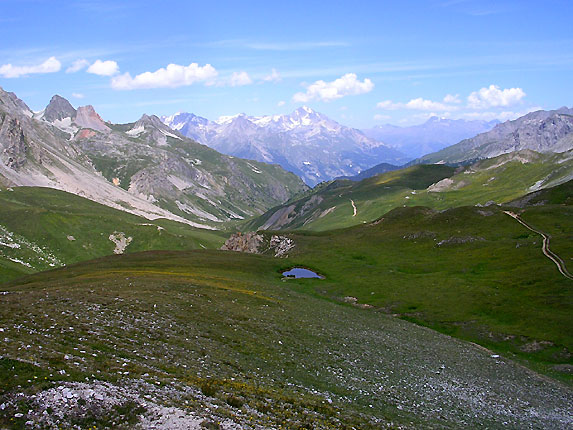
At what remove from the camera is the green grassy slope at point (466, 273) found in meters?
60.9

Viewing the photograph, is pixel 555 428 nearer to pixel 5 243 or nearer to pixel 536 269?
pixel 536 269

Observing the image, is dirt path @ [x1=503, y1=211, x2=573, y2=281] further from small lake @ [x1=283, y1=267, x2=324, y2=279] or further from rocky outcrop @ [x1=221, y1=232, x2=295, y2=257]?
rocky outcrop @ [x1=221, y1=232, x2=295, y2=257]

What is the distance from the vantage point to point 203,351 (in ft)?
105

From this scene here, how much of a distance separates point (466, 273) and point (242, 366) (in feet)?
236

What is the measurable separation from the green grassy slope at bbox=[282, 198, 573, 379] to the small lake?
296cm

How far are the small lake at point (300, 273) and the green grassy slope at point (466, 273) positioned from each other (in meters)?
2.96

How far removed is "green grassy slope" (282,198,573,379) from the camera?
2399 inches

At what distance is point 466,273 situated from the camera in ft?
296

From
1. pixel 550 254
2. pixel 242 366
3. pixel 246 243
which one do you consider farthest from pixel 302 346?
pixel 246 243

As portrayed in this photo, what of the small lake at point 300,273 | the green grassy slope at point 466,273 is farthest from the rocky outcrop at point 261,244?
the small lake at point 300,273

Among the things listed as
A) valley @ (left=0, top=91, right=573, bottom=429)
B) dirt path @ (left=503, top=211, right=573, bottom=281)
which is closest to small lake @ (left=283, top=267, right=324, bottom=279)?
valley @ (left=0, top=91, right=573, bottom=429)

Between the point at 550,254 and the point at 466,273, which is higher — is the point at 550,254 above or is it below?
above

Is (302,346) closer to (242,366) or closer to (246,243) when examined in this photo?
(242,366)

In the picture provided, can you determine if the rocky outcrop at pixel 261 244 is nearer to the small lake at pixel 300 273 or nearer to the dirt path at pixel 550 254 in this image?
the small lake at pixel 300 273
